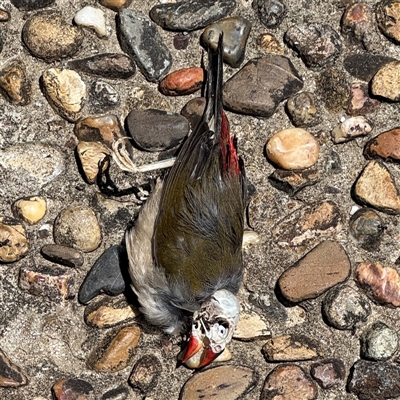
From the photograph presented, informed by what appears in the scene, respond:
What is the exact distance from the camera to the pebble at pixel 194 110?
4.20 meters

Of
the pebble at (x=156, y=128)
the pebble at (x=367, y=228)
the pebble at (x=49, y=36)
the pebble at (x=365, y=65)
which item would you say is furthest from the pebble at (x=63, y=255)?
the pebble at (x=365, y=65)

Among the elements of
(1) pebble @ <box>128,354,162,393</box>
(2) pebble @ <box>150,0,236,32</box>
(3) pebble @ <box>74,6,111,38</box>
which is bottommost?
(1) pebble @ <box>128,354,162,393</box>

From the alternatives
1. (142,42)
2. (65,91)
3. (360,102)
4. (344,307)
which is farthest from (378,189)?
(65,91)

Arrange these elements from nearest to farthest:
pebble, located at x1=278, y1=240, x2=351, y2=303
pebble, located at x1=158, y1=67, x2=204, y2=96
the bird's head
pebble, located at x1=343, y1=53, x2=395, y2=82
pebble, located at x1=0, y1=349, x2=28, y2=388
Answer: the bird's head, pebble, located at x1=0, y1=349, x2=28, y2=388, pebble, located at x1=278, y1=240, x2=351, y2=303, pebble, located at x1=158, y1=67, x2=204, y2=96, pebble, located at x1=343, y1=53, x2=395, y2=82

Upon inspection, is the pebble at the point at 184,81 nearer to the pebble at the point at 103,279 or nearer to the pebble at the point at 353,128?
the pebble at the point at 353,128

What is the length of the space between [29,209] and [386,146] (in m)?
1.68

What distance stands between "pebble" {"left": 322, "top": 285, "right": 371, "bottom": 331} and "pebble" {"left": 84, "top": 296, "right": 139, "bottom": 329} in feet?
2.92

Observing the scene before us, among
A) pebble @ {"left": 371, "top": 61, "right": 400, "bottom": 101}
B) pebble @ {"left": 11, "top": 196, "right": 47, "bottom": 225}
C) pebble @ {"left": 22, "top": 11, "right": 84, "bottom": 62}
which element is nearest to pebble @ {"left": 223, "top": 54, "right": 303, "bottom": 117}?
pebble @ {"left": 371, "top": 61, "right": 400, "bottom": 101}

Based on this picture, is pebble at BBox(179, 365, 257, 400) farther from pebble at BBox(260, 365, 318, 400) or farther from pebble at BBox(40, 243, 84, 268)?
pebble at BBox(40, 243, 84, 268)

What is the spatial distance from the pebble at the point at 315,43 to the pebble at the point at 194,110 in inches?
20.8

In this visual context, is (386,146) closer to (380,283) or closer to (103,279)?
(380,283)

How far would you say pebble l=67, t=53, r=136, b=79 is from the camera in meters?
4.16

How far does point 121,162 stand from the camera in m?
4.13

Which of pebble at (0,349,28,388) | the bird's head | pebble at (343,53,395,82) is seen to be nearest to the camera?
the bird's head
